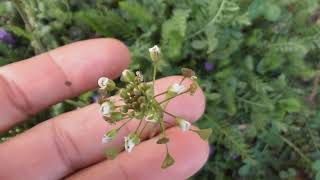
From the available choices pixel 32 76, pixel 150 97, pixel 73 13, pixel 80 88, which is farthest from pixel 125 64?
→ pixel 150 97

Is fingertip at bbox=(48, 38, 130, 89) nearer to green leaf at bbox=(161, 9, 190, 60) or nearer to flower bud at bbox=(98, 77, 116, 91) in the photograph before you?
green leaf at bbox=(161, 9, 190, 60)

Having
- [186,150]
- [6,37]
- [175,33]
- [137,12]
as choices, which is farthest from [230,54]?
[6,37]

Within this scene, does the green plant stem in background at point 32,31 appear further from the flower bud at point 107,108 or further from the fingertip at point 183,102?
the flower bud at point 107,108

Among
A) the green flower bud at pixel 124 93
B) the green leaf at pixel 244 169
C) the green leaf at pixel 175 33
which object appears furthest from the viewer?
the green leaf at pixel 244 169

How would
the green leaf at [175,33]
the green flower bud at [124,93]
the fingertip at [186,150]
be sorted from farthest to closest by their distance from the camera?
the green leaf at [175,33], the fingertip at [186,150], the green flower bud at [124,93]

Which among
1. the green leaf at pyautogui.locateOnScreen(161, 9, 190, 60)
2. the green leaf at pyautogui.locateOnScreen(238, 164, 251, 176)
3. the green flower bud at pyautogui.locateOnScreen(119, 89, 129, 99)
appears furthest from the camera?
the green leaf at pyautogui.locateOnScreen(238, 164, 251, 176)

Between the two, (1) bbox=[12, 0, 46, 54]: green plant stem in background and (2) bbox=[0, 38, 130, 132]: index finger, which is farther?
(1) bbox=[12, 0, 46, 54]: green plant stem in background

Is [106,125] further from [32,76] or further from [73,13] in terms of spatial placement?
[73,13]

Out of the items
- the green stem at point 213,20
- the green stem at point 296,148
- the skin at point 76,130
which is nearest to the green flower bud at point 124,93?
the skin at point 76,130

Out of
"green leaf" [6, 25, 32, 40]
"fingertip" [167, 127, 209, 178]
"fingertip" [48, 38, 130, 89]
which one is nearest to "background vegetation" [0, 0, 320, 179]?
"green leaf" [6, 25, 32, 40]
